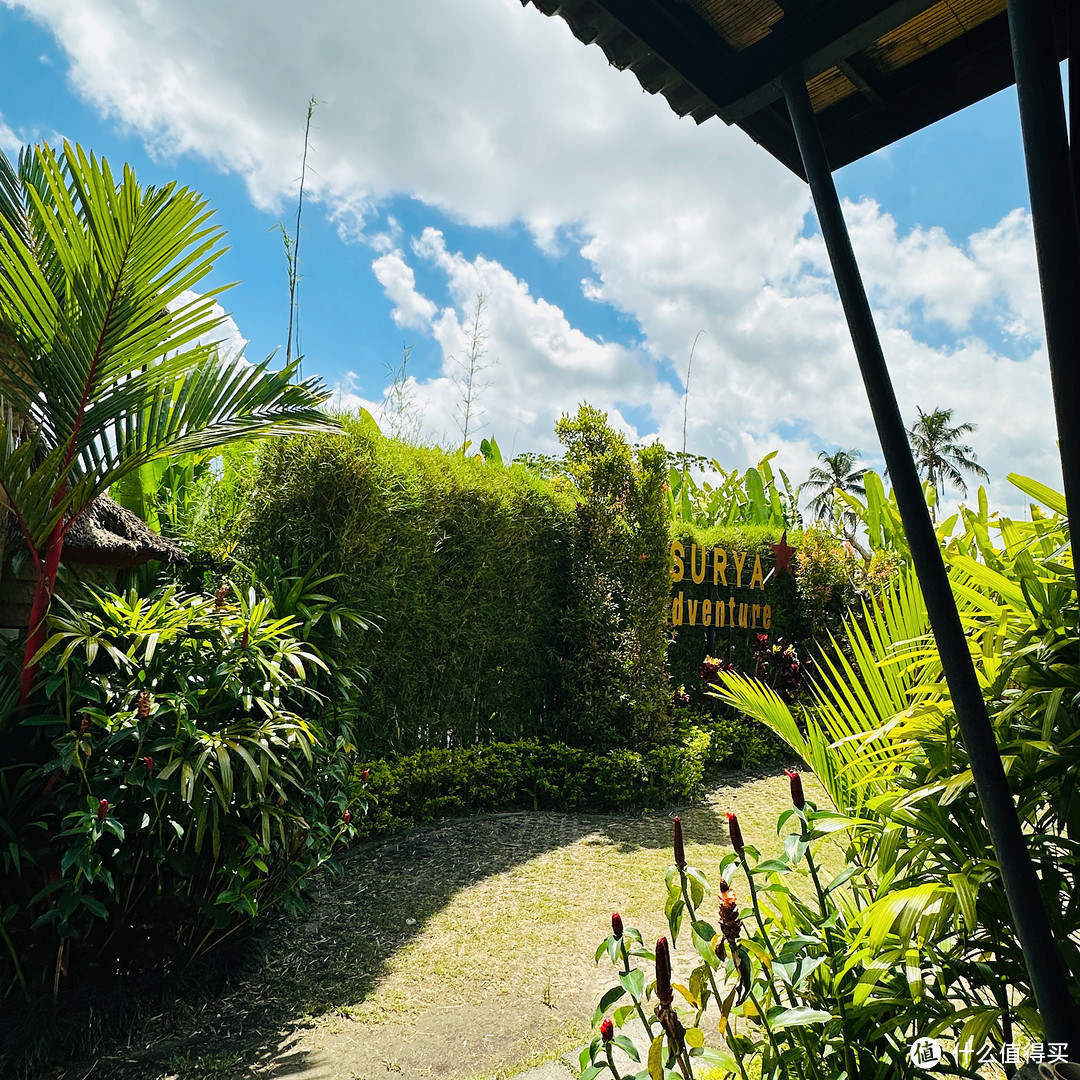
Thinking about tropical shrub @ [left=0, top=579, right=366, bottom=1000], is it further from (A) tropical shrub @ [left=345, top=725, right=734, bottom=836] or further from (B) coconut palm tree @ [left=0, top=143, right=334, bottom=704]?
(A) tropical shrub @ [left=345, top=725, right=734, bottom=836]

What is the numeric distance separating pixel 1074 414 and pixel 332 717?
337 centimetres

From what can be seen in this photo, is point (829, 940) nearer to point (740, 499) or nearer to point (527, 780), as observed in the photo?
point (527, 780)

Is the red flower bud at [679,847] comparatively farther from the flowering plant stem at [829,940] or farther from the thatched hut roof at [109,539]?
the thatched hut roof at [109,539]

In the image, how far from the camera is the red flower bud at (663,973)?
126cm

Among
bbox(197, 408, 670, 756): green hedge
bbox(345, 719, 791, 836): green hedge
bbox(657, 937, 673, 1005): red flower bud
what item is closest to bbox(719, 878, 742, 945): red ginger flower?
bbox(657, 937, 673, 1005): red flower bud

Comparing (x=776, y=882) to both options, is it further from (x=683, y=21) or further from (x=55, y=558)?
(x=55, y=558)

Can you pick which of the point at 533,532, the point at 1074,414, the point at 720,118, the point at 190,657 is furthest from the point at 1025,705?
the point at 533,532

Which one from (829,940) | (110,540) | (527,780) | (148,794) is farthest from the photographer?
(527,780)

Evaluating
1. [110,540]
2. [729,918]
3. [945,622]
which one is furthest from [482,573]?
[945,622]

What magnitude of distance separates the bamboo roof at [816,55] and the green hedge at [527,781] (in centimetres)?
420

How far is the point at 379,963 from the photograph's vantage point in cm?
327

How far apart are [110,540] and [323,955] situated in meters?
2.19

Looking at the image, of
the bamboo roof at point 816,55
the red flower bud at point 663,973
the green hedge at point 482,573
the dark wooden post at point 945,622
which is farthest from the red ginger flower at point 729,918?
the green hedge at point 482,573

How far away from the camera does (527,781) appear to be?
5.75 m
